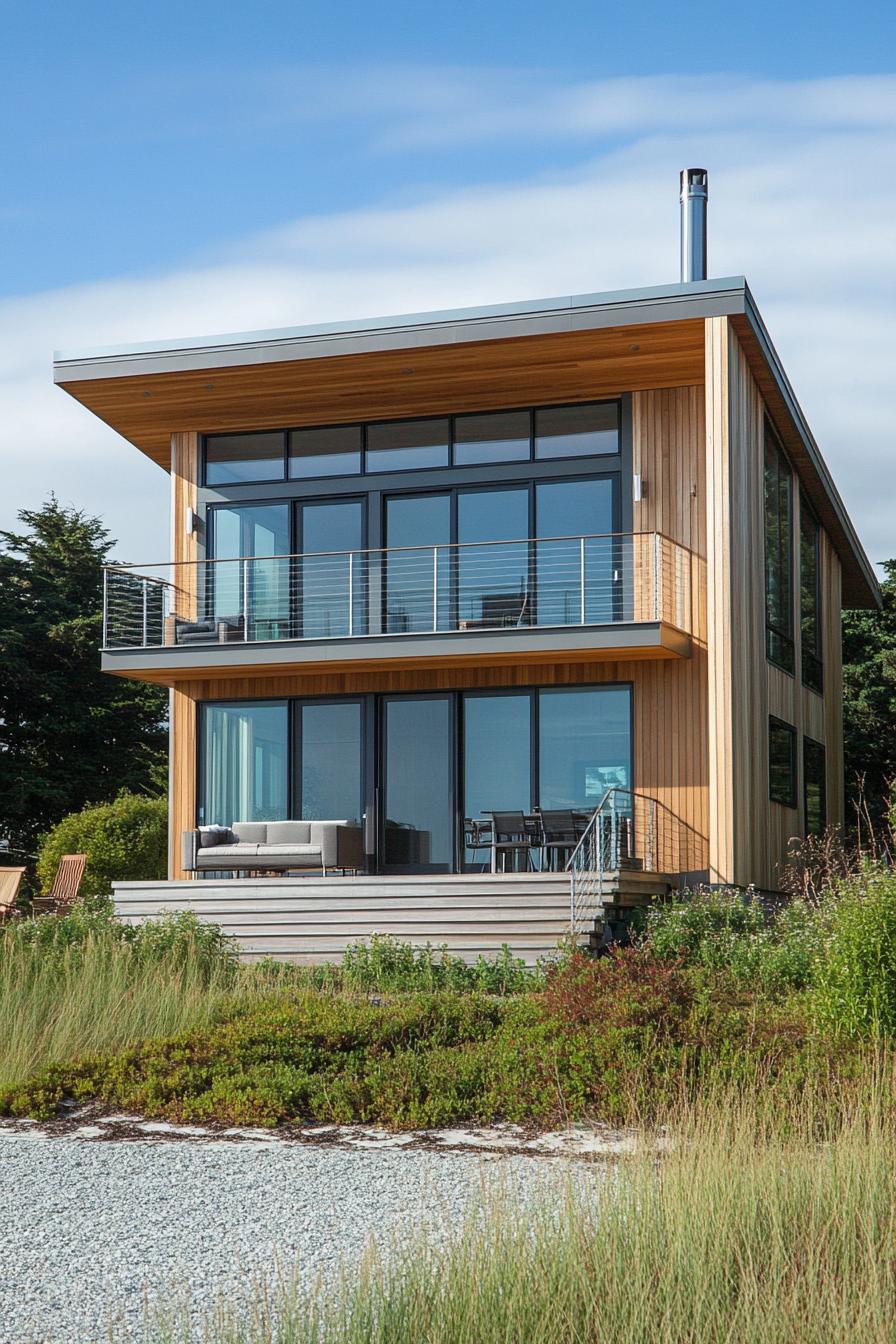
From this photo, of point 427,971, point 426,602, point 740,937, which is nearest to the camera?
point 427,971

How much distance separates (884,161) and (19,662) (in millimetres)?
20466

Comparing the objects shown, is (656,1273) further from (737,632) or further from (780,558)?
(780,558)

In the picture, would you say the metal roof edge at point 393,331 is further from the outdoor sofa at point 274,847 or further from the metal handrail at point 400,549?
the outdoor sofa at point 274,847

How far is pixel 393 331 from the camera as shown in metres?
15.5

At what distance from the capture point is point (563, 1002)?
9.19 metres

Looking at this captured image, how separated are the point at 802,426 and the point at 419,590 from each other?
5334 mm

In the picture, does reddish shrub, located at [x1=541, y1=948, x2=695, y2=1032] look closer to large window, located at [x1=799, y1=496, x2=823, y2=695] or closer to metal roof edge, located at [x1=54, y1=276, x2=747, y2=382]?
→ metal roof edge, located at [x1=54, y1=276, x2=747, y2=382]

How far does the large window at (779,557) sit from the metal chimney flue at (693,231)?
2.25 m

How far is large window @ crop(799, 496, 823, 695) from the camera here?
19.6m

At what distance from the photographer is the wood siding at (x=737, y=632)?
14312 millimetres

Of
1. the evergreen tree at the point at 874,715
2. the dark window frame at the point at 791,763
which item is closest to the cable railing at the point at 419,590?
the dark window frame at the point at 791,763

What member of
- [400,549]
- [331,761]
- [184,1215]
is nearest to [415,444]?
[400,549]

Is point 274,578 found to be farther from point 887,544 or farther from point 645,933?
point 887,544

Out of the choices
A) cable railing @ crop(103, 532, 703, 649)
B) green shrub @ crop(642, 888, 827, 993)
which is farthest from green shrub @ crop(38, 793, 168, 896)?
green shrub @ crop(642, 888, 827, 993)
